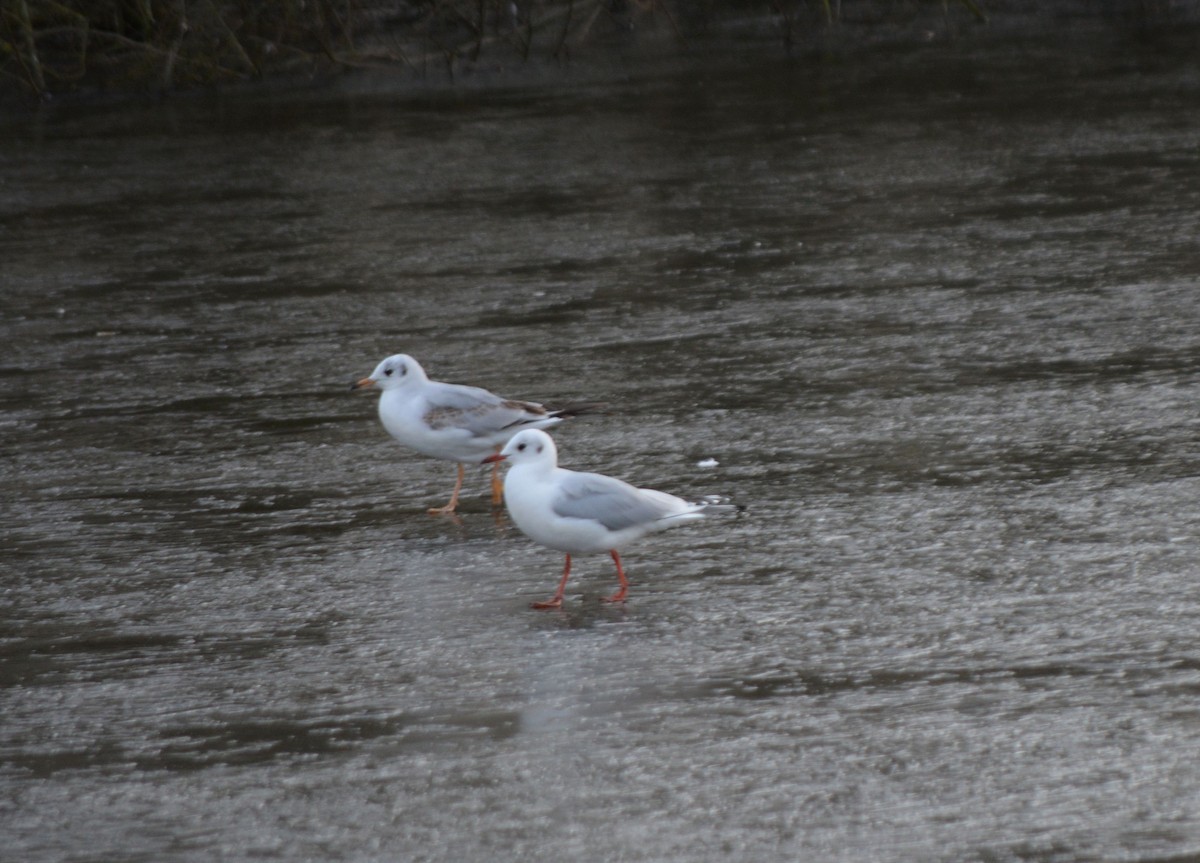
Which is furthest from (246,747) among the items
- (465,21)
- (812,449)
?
(465,21)

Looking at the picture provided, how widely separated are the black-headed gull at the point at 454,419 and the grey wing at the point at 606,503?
955mm

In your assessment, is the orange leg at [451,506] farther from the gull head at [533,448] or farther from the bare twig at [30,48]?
the bare twig at [30,48]

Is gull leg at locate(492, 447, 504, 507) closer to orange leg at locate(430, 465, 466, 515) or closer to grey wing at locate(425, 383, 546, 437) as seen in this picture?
orange leg at locate(430, 465, 466, 515)

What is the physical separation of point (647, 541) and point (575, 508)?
2.52ft

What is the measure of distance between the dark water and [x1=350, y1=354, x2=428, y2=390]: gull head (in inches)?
16.0

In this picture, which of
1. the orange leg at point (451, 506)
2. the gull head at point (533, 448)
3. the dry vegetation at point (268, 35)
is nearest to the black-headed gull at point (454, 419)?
the orange leg at point (451, 506)

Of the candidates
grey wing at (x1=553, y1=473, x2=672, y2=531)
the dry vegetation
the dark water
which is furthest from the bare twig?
grey wing at (x1=553, y1=473, x2=672, y2=531)

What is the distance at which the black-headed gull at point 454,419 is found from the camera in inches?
251

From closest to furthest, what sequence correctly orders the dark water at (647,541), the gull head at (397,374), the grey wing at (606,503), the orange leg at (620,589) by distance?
1. the dark water at (647,541)
2. the grey wing at (606,503)
3. the orange leg at (620,589)
4. the gull head at (397,374)

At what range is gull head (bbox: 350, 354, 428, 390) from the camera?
6594 mm

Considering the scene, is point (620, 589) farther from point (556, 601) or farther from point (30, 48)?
point (30, 48)

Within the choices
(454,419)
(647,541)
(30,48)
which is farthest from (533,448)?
(30,48)

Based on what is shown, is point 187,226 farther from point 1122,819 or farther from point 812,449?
point 1122,819

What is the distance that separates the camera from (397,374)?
6625 millimetres
